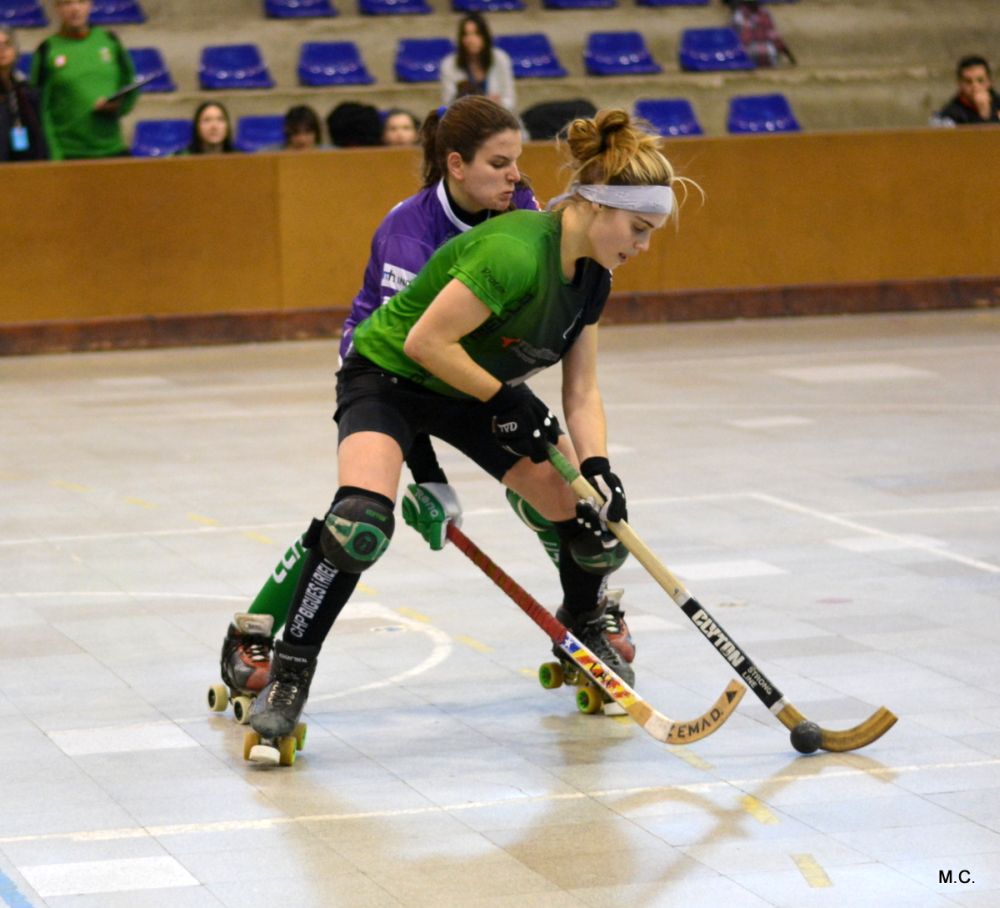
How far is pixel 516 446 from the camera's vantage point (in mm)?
5656

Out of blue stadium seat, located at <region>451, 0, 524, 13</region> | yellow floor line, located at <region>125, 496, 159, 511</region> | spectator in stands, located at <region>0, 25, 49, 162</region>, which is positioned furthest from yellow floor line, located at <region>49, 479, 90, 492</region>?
blue stadium seat, located at <region>451, 0, 524, 13</region>

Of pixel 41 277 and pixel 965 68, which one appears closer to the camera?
pixel 41 277

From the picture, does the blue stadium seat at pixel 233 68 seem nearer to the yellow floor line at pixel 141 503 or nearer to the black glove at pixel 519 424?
the yellow floor line at pixel 141 503

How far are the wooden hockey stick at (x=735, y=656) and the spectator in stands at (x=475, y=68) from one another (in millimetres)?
10346

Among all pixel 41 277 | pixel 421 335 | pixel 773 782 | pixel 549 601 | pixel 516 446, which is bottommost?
pixel 41 277

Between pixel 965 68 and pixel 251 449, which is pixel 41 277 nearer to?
pixel 251 449

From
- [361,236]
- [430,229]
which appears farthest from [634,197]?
[361,236]

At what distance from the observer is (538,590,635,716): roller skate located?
20.2ft

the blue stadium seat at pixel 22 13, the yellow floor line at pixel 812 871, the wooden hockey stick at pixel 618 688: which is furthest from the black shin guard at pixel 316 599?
the blue stadium seat at pixel 22 13

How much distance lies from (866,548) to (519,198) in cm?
285

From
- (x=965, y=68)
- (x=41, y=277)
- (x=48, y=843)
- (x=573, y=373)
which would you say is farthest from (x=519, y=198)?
(x=965, y=68)

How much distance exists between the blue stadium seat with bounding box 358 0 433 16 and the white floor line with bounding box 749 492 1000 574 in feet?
38.4

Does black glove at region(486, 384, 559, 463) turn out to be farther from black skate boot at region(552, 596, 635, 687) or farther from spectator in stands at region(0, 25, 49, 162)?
spectator in stands at region(0, 25, 49, 162)

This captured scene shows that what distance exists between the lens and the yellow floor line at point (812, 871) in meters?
4.64
